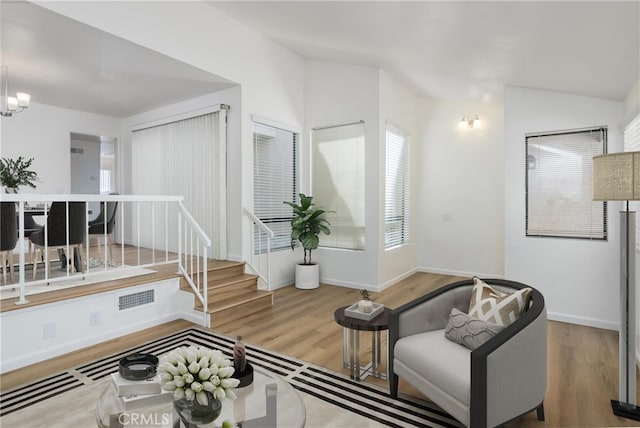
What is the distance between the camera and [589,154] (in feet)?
12.7

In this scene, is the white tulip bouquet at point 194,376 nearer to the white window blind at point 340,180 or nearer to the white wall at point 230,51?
the white wall at point 230,51

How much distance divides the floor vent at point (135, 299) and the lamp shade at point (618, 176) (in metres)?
4.09

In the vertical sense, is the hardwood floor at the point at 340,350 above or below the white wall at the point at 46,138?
below

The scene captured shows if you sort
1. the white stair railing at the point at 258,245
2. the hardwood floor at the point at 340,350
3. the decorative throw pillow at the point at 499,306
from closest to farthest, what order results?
1. the decorative throw pillow at the point at 499,306
2. the hardwood floor at the point at 340,350
3. the white stair railing at the point at 258,245

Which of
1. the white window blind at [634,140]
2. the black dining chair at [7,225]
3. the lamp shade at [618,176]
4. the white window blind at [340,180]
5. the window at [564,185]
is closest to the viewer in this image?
the lamp shade at [618,176]

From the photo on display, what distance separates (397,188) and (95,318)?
4.52 metres

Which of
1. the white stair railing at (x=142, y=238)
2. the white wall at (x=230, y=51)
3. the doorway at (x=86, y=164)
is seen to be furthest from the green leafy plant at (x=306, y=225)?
the doorway at (x=86, y=164)

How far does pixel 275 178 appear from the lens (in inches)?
218

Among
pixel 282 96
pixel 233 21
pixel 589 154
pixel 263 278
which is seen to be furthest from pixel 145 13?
pixel 589 154

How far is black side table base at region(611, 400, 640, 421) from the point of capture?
223 centimetres

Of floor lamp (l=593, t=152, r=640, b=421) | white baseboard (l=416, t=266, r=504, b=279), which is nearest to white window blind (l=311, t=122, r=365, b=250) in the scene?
white baseboard (l=416, t=266, r=504, b=279)

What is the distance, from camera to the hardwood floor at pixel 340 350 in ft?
7.64

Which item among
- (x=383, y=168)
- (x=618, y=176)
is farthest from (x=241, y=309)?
(x=618, y=176)

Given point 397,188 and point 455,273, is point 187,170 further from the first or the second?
point 455,273
